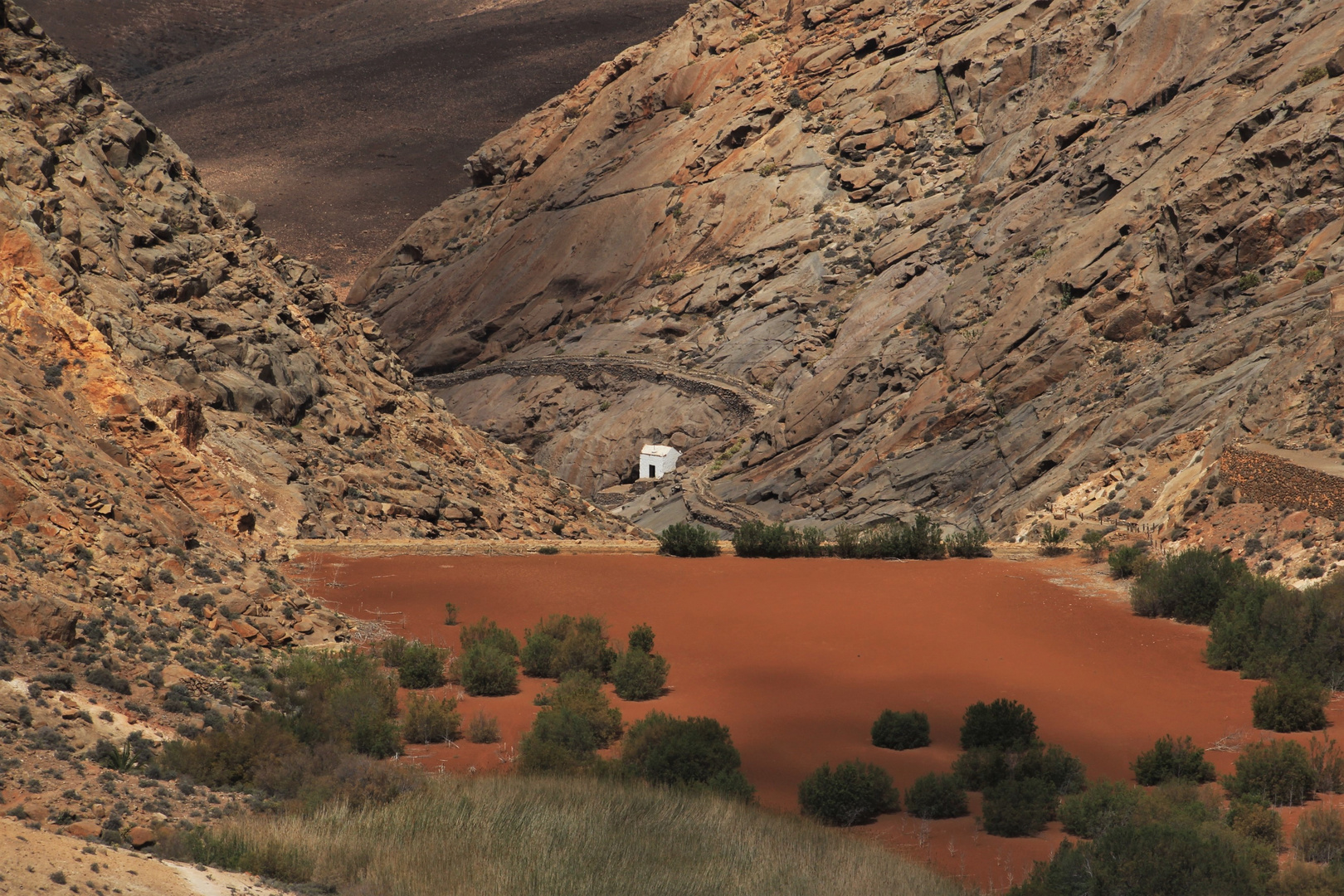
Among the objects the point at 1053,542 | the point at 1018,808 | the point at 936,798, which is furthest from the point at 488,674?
the point at 1053,542

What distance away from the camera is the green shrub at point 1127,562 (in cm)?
2205

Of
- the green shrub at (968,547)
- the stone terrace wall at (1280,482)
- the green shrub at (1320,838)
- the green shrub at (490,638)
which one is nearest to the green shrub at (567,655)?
the green shrub at (490,638)

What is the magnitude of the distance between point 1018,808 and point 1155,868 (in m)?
2.21

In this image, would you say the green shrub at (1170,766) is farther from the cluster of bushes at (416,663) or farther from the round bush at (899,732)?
the cluster of bushes at (416,663)

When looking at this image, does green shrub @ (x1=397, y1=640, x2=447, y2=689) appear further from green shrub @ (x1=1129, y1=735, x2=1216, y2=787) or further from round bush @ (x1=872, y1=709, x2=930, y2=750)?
green shrub @ (x1=1129, y1=735, x2=1216, y2=787)

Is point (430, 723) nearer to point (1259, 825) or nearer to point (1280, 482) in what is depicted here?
point (1259, 825)

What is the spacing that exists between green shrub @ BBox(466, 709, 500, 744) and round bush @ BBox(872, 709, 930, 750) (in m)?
4.39

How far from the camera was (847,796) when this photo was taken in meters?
12.0

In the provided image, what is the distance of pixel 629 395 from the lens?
188ft

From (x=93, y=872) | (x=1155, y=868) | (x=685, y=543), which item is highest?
(x=685, y=543)

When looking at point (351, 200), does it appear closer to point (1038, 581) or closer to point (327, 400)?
point (327, 400)

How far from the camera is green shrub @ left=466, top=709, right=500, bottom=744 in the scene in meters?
14.1

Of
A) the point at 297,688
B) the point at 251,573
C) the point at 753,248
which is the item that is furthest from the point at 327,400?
the point at 753,248

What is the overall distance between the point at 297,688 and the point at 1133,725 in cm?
988
